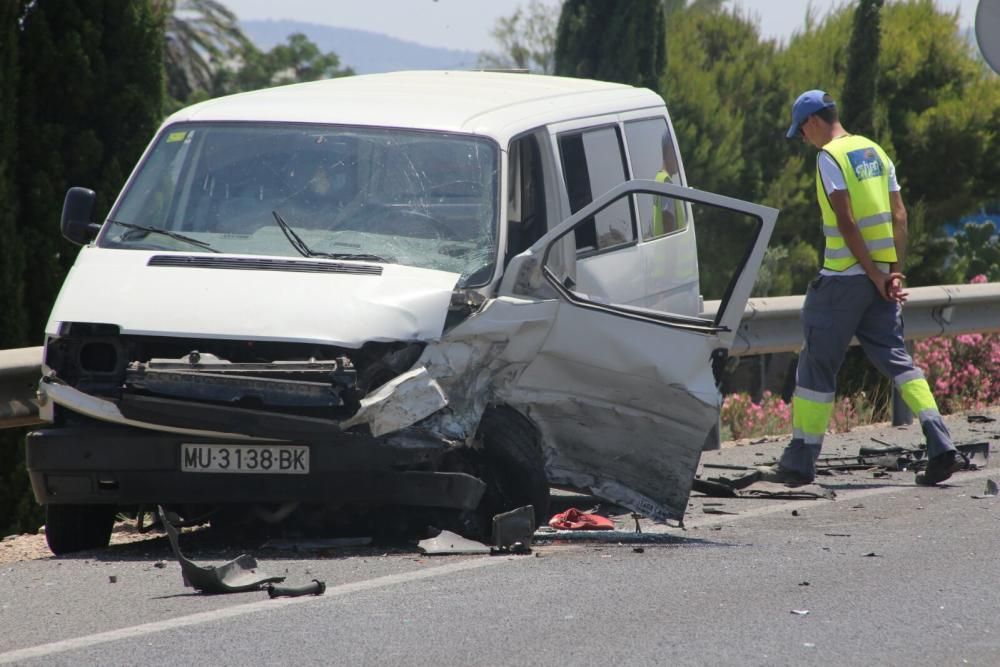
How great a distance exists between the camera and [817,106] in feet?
30.0

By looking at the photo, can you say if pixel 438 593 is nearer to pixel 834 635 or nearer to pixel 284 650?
pixel 284 650

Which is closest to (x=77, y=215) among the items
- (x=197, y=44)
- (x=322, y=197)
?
(x=322, y=197)

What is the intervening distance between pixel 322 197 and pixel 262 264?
2.38ft

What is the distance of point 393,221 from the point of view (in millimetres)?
7672

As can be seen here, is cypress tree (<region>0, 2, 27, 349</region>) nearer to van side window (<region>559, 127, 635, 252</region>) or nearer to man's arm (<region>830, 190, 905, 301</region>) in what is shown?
van side window (<region>559, 127, 635, 252</region>)

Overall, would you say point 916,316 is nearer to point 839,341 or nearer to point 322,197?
point 839,341

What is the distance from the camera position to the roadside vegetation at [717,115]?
12.2 m

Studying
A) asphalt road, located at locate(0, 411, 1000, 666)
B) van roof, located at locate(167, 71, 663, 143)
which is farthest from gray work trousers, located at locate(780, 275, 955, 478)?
van roof, located at locate(167, 71, 663, 143)

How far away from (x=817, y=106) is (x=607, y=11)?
21.8 m

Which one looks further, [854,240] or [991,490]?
[854,240]

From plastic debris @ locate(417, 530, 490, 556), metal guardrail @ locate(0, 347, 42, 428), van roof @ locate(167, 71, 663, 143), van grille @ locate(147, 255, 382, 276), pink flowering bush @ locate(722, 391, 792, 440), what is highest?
van roof @ locate(167, 71, 663, 143)

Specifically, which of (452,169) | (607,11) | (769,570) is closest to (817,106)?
(452,169)

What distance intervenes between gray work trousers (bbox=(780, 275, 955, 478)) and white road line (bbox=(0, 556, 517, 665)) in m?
2.79

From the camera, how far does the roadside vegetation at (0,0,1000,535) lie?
12.2m
